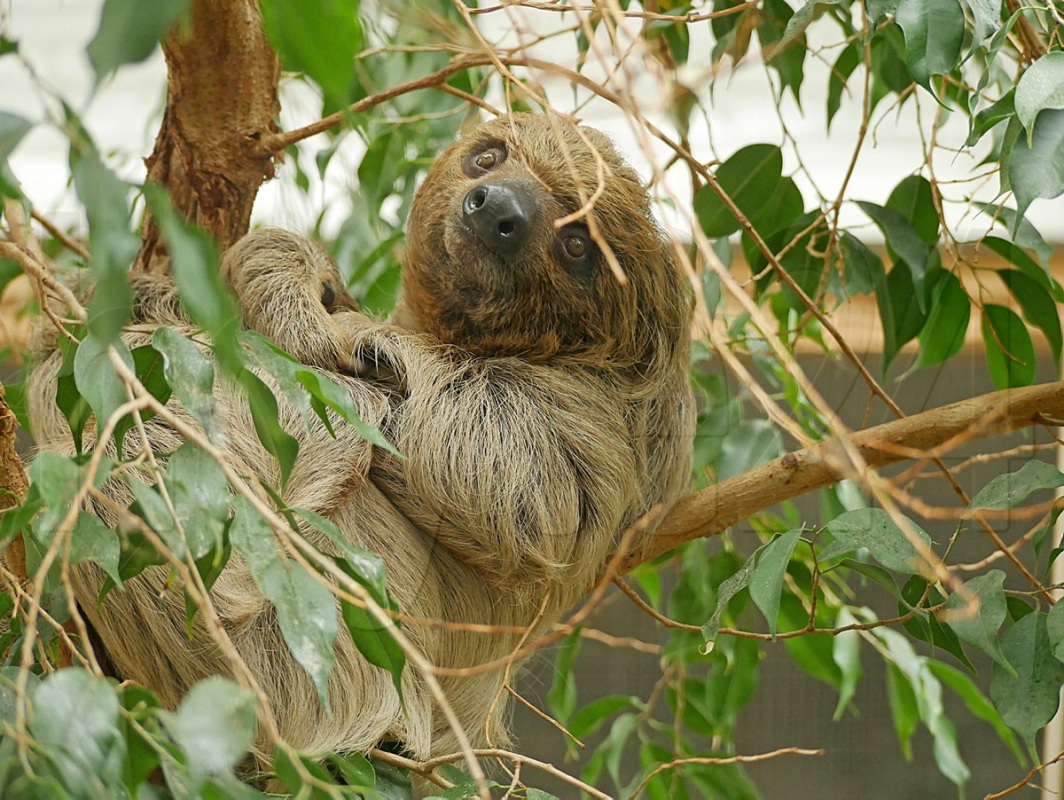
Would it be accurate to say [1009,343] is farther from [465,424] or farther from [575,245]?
[465,424]

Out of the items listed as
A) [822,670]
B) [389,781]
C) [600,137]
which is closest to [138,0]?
[389,781]

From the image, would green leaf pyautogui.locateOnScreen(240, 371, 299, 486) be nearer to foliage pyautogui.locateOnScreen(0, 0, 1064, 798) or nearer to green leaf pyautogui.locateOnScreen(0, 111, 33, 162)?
foliage pyautogui.locateOnScreen(0, 0, 1064, 798)

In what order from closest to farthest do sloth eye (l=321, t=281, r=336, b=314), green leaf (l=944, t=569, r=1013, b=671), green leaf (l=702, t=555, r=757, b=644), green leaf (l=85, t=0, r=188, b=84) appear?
green leaf (l=85, t=0, r=188, b=84), green leaf (l=944, t=569, r=1013, b=671), green leaf (l=702, t=555, r=757, b=644), sloth eye (l=321, t=281, r=336, b=314)

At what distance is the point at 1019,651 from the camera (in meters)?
1.43

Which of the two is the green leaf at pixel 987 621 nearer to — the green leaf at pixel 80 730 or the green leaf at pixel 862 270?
the green leaf at pixel 862 270

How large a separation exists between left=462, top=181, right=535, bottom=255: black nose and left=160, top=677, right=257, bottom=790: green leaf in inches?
49.1

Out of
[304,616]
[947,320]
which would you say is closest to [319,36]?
[304,616]

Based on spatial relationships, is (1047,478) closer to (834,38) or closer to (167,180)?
(167,180)

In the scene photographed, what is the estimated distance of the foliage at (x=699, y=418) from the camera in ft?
2.81

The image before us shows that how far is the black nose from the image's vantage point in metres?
1.99

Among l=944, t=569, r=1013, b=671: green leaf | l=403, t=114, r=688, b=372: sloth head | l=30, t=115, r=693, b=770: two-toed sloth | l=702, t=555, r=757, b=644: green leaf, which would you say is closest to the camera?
l=944, t=569, r=1013, b=671: green leaf

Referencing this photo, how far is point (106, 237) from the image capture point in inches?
29.8

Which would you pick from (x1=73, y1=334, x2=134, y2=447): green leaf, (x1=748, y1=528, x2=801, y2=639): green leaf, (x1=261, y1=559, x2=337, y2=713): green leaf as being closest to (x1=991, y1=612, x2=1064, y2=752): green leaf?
(x1=748, y1=528, x2=801, y2=639): green leaf

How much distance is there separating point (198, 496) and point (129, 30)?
18.2 inches
